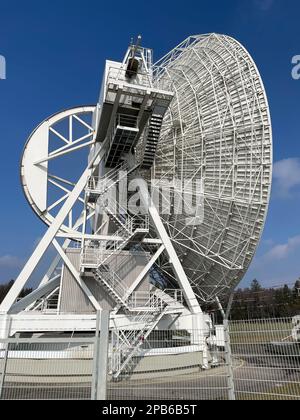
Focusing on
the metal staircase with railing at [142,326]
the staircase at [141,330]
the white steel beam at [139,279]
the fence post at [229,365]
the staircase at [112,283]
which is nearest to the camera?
the fence post at [229,365]

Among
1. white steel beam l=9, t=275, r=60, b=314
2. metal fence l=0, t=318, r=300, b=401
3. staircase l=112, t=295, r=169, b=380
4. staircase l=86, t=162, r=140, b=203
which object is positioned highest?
staircase l=86, t=162, r=140, b=203

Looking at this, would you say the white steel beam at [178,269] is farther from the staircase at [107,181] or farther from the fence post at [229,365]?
the fence post at [229,365]

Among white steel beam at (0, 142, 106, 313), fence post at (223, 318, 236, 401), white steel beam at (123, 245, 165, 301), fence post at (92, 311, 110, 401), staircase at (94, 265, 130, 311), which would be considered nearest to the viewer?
fence post at (92, 311, 110, 401)

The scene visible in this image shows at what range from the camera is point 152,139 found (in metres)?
21.9

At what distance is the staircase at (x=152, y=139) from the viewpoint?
21594 mm

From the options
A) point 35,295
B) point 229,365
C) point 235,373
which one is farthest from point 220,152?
point 229,365

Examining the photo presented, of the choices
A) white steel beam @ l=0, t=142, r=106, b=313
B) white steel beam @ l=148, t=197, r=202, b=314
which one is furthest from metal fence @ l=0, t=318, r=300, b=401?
white steel beam @ l=148, t=197, r=202, b=314

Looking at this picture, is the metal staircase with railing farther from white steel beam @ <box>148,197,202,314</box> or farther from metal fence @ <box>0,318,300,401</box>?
metal fence @ <box>0,318,300,401</box>

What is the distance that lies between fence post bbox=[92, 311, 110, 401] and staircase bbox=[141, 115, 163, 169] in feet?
51.8

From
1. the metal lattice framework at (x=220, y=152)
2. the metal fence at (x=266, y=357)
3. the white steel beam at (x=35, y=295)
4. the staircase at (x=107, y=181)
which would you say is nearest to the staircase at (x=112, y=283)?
the white steel beam at (x=35, y=295)

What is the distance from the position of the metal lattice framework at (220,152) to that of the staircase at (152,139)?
6.55 ft

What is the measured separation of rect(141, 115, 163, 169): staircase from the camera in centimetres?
2159

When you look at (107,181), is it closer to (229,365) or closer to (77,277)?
(77,277)

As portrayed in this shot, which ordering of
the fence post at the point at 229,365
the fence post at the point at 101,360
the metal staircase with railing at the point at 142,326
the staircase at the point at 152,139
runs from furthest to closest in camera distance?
the staircase at the point at 152,139
the metal staircase with railing at the point at 142,326
the fence post at the point at 229,365
the fence post at the point at 101,360
